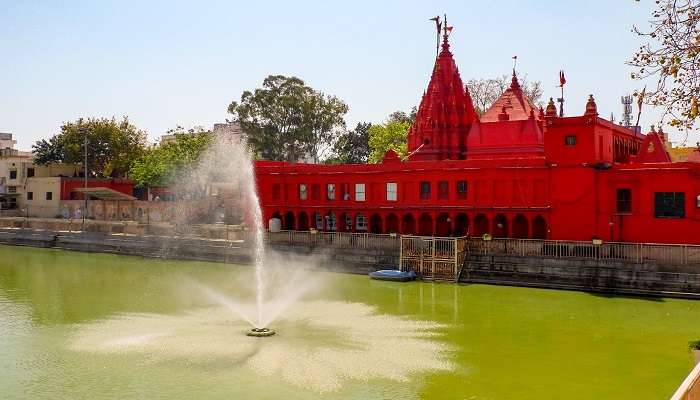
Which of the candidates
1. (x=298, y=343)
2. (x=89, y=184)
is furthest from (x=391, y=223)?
(x=89, y=184)

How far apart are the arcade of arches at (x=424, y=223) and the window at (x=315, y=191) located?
3.65ft

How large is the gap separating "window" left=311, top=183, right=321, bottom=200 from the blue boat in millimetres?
12071

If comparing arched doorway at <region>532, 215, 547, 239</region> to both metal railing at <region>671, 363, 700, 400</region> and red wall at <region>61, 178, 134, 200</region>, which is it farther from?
red wall at <region>61, 178, 134, 200</region>

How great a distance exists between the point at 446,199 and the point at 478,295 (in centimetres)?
1074

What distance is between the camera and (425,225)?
45312 mm

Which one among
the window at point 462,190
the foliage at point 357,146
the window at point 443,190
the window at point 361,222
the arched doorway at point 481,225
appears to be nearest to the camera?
the window at point 462,190

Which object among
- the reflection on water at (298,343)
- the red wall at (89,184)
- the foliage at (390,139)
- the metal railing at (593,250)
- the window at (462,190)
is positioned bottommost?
the reflection on water at (298,343)

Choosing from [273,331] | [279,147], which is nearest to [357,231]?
[273,331]

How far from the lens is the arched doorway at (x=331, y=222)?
49.6 m

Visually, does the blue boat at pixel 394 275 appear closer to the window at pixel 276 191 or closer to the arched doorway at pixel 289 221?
the arched doorway at pixel 289 221

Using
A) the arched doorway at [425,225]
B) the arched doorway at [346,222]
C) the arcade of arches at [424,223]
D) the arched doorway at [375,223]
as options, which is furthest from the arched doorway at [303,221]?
the arched doorway at [425,225]

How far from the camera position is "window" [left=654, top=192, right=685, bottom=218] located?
114 ft

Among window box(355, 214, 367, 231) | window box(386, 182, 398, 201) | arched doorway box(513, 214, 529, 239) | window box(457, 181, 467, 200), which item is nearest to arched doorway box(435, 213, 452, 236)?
window box(457, 181, 467, 200)

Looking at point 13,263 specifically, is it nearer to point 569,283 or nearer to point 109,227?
point 109,227
